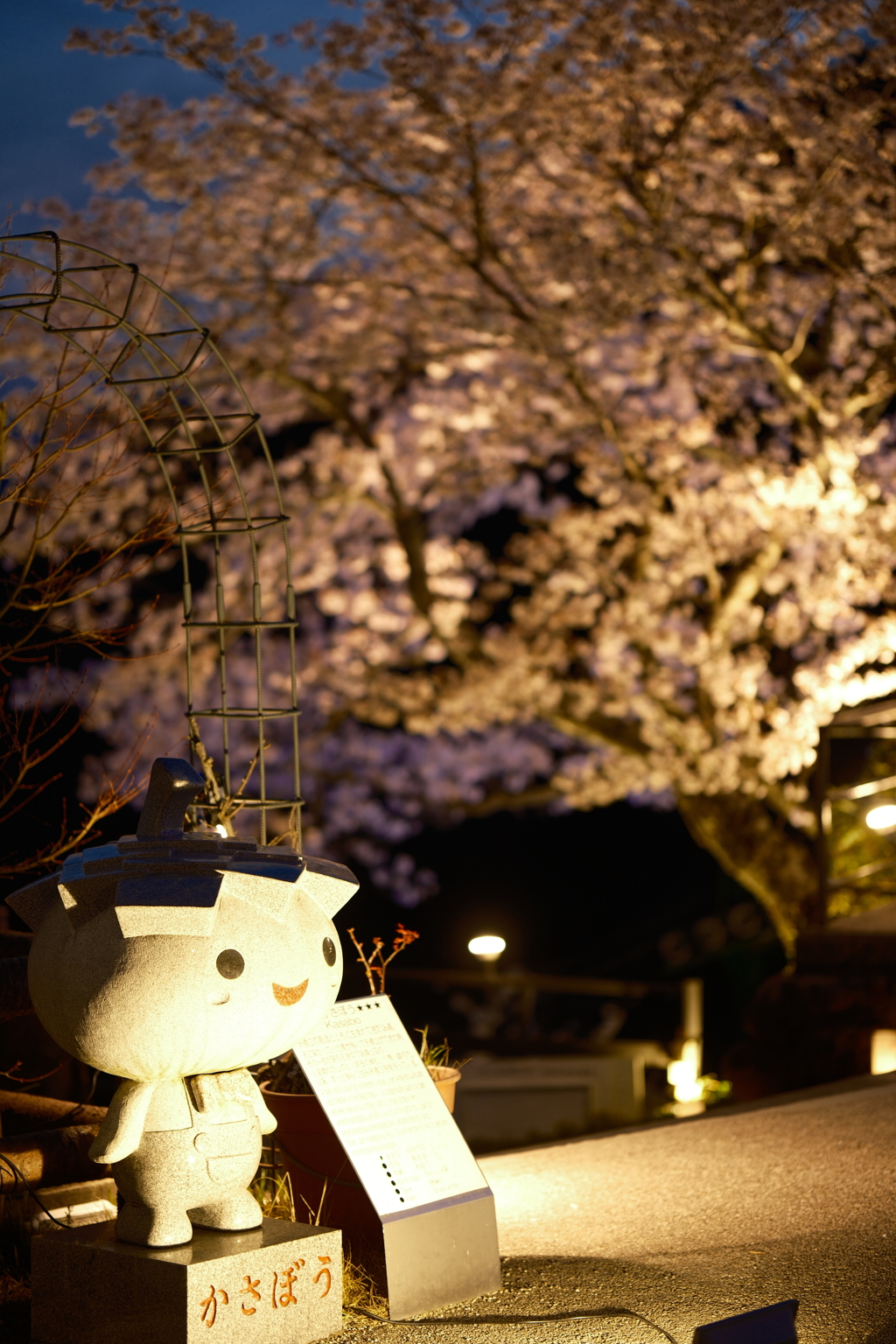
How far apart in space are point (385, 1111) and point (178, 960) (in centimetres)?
107

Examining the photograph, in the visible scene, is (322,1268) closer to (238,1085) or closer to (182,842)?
(238,1085)

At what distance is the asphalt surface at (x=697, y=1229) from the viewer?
3553 millimetres

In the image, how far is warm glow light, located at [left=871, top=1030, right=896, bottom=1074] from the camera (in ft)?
25.5

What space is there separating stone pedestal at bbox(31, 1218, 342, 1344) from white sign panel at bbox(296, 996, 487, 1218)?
29 centimetres

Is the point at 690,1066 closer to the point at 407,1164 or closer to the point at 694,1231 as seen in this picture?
the point at 694,1231

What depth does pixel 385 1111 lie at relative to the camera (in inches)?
153

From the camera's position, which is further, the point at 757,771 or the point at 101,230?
the point at 101,230

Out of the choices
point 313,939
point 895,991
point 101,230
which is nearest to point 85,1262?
point 313,939

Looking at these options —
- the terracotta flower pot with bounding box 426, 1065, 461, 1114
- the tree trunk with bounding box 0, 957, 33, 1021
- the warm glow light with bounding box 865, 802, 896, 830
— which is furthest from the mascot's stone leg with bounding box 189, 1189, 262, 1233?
the warm glow light with bounding box 865, 802, 896, 830

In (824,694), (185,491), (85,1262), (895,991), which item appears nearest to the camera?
(85,1262)

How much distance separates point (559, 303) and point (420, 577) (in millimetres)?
2722

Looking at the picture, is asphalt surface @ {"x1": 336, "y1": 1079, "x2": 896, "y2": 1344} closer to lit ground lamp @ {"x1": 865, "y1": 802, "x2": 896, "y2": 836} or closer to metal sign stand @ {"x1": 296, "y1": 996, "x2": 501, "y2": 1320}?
metal sign stand @ {"x1": 296, "y1": 996, "x2": 501, "y2": 1320}

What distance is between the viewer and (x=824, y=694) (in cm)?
1109

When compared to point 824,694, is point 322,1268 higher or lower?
higher
